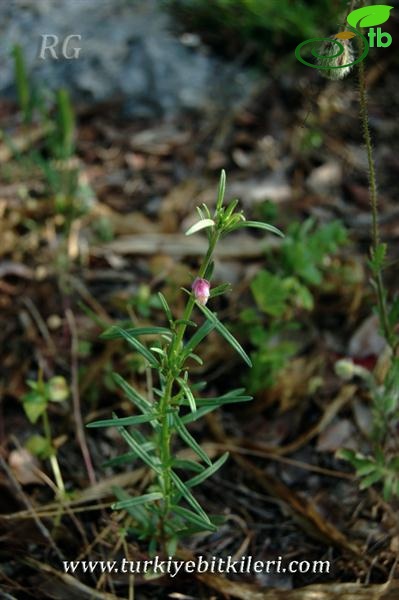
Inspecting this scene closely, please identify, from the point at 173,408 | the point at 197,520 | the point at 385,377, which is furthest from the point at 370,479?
the point at 173,408

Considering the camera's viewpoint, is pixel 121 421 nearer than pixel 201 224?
No

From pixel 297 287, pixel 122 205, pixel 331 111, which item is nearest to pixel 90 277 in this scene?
pixel 122 205

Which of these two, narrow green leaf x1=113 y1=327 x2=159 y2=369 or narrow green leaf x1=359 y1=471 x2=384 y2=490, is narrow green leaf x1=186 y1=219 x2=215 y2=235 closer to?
narrow green leaf x1=113 y1=327 x2=159 y2=369

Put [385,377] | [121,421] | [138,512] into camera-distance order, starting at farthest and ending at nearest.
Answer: [385,377], [138,512], [121,421]

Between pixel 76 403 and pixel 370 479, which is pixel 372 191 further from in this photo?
pixel 76 403

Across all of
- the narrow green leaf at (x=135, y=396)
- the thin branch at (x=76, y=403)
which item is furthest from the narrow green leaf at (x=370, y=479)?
the thin branch at (x=76, y=403)

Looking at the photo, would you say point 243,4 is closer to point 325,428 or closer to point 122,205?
point 122,205
